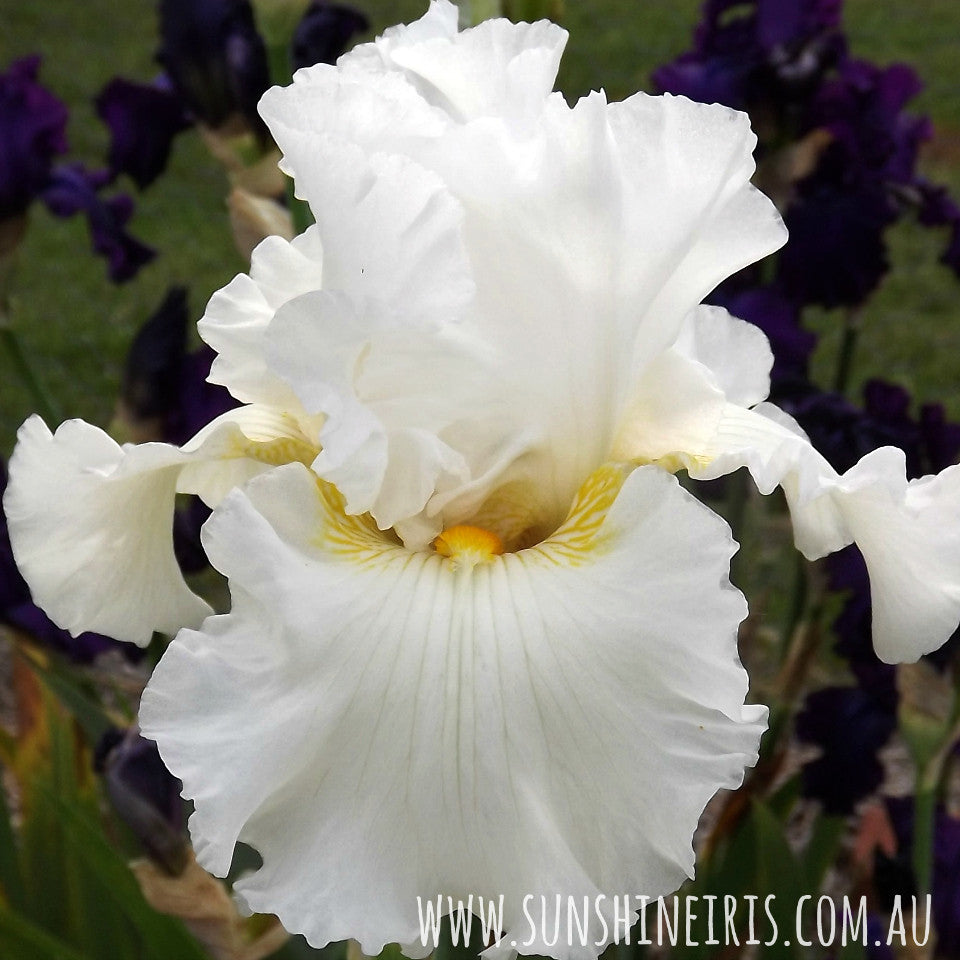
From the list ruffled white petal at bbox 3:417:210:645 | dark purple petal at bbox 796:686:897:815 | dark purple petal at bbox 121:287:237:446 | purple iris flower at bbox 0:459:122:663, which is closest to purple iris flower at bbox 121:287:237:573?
dark purple petal at bbox 121:287:237:446

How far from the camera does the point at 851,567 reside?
1289 mm

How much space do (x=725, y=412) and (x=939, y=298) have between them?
3.57 metres

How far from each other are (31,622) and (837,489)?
0.89 metres

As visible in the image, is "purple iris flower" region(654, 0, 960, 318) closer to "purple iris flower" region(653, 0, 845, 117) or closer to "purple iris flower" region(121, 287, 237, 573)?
"purple iris flower" region(653, 0, 845, 117)

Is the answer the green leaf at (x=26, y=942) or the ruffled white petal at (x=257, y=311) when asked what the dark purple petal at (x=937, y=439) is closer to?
the ruffled white petal at (x=257, y=311)

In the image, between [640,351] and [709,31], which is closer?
[640,351]

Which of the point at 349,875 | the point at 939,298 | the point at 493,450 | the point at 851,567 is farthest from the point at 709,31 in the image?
the point at 939,298

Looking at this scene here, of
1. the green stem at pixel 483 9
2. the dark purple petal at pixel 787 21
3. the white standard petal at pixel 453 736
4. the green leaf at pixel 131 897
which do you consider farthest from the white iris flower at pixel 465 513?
the dark purple petal at pixel 787 21

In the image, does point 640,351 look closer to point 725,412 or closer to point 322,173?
point 725,412

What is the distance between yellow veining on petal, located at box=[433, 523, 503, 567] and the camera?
0.71 m

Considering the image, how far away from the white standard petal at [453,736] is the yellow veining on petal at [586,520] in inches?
1.9

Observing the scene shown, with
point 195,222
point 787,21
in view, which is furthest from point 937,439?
point 195,222

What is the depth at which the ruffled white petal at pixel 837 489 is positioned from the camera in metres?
0.71

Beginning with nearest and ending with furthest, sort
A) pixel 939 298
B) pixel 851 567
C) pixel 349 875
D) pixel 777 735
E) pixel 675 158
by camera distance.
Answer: pixel 349 875
pixel 675 158
pixel 851 567
pixel 777 735
pixel 939 298
